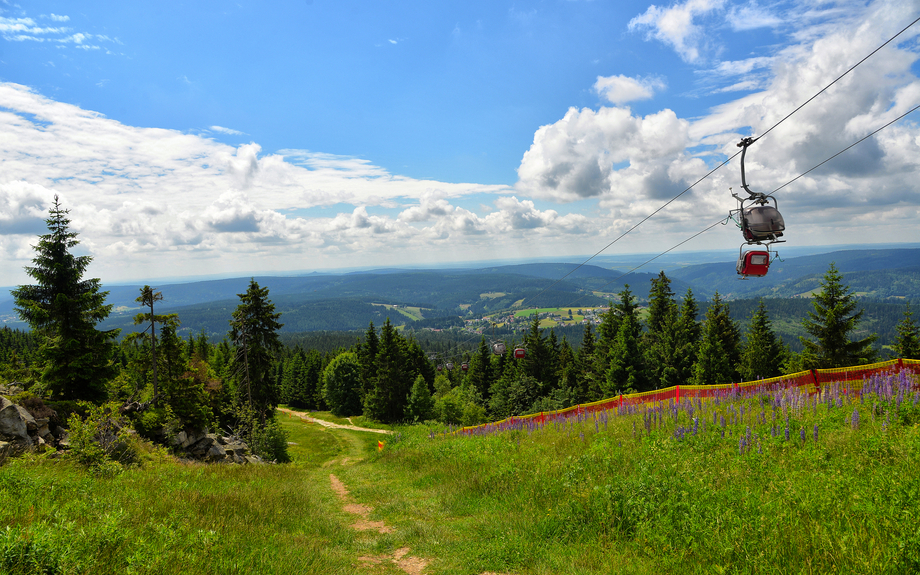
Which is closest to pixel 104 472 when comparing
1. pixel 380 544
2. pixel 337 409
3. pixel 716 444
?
pixel 380 544

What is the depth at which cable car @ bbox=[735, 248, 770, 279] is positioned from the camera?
11.6m

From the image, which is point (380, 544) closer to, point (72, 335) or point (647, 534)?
point (647, 534)

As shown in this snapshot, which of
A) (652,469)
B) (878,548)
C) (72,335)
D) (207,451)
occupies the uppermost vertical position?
(72,335)

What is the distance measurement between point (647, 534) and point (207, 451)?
25.5 m

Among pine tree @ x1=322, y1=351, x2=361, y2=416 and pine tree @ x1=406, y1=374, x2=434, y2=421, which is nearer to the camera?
pine tree @ x1=406, y1=374, x2=434, y2=421

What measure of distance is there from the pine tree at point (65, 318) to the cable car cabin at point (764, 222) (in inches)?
1061

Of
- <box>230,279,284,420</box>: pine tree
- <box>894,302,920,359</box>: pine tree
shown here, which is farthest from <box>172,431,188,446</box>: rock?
<box>894,302,920,359</box>: pine tree

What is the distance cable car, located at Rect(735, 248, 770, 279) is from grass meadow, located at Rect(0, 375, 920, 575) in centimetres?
368

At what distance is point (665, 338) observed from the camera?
137ft

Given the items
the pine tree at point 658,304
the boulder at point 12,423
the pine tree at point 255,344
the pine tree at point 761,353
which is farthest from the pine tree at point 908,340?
the boulder at point 12,423

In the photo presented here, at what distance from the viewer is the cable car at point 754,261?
11.6m

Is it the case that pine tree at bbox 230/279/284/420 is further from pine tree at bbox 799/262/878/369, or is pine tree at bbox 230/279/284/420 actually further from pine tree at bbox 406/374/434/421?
pine tree at bbox 799/262/878/369

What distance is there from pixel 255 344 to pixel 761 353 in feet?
152

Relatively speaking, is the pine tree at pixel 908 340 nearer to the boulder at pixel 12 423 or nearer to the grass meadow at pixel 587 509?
the grass meadow at pixel 587 509
